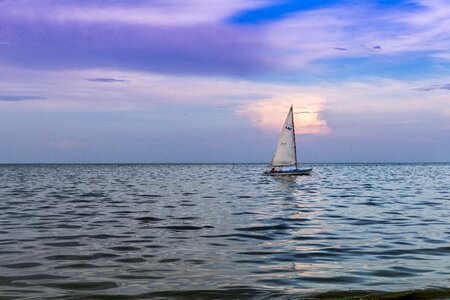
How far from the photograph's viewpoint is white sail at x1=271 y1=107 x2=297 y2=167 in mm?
80500

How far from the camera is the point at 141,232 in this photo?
19719mm

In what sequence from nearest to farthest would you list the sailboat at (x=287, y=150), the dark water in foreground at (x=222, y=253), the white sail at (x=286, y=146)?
the dark water in foreground at (x=222, y=253) → the sailboat at (x=287, y=150) → the white sail at (x=286, y=146)

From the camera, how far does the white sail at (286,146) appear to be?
80.5 m

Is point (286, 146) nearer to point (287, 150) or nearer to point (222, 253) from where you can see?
point (287, 150)

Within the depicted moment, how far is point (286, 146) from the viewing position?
81.2 m

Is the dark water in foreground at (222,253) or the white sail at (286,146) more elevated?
the white sail at (286,146)

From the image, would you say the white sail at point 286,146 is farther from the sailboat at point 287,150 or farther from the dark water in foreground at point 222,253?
the dark water in foreground at point 222,253

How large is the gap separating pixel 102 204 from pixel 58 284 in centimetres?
2109

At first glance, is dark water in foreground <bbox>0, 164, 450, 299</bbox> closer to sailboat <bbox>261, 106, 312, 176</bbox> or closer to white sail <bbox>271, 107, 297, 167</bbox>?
sailboat <bbox>261, 106, 312, 176</bbox>

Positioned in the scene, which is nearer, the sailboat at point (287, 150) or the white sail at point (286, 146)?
the sailboat at point (287, 150)

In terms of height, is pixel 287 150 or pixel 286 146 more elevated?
pixel 286 146

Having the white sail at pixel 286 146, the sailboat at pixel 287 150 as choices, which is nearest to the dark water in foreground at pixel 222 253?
the sailboat at pixel 287 150

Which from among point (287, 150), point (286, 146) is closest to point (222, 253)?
point (286, 146)

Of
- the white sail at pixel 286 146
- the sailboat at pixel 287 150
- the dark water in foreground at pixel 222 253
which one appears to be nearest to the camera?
the dark water in foreground at pixel 222 253
